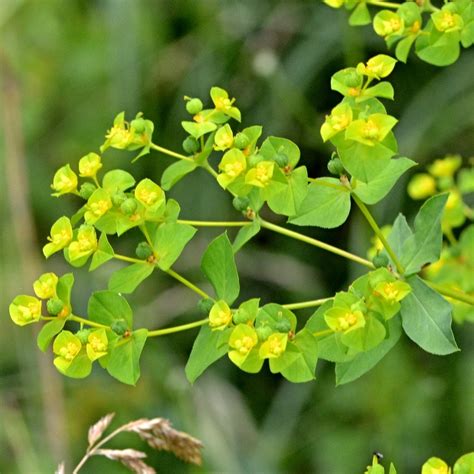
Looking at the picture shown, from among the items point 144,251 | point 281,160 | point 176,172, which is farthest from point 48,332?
point 281,160

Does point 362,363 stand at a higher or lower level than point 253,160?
lower

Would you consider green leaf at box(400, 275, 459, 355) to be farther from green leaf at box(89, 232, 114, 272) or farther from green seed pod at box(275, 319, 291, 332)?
green leaf at box(89, 232, 114, 272)

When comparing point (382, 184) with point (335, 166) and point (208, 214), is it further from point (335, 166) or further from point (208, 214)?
point (208, 214)

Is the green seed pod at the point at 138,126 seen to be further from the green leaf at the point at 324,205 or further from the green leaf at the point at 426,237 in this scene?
the green leaf at the point at 426,237

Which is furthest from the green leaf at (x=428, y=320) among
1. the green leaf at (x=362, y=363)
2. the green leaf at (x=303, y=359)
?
the green leaf at (x=303, y=359)

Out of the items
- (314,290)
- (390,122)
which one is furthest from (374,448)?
(390,122)

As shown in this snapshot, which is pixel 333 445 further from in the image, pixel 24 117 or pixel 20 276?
pixel 24 117
